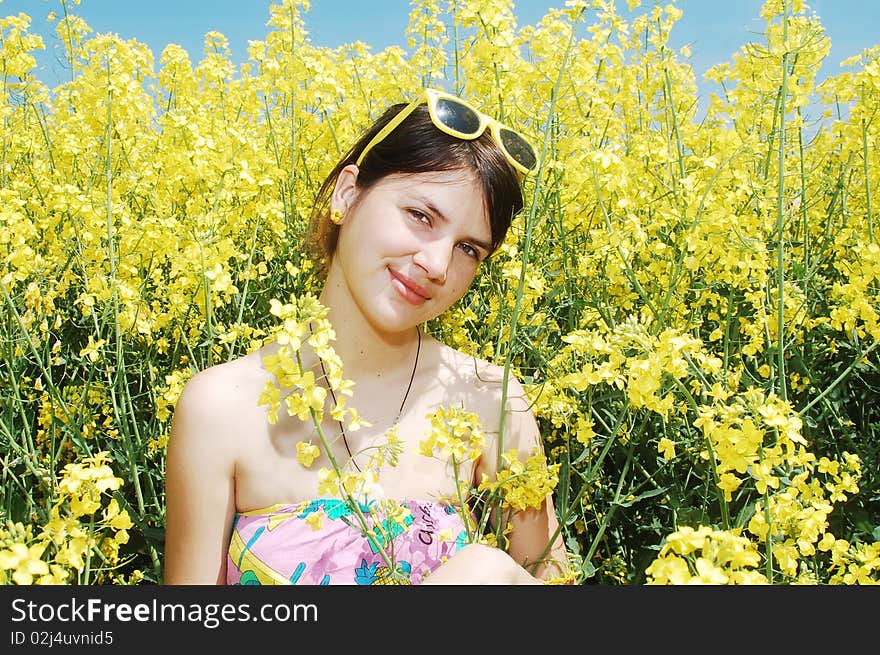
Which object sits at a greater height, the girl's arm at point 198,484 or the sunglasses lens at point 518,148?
the sunglasses lens at point 518,148

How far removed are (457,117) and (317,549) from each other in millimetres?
939

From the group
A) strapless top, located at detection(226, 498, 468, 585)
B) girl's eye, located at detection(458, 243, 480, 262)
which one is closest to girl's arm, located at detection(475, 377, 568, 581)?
strapless top, located at detection(226, 498, 468, 585)

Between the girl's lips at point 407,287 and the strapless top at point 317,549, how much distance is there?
41 centimetres

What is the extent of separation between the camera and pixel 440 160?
1.62m

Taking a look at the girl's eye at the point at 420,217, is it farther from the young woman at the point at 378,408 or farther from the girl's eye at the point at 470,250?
the girl's eye at the point at 470,250

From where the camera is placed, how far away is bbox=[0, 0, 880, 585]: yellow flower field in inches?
65.1

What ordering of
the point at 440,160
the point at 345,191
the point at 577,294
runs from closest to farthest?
the point at 440,160, the point at 345,191, the point at 577,294

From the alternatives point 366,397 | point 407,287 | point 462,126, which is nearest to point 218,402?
point 366,397

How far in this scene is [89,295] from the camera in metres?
2.06

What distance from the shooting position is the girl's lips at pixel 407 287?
5.12ft

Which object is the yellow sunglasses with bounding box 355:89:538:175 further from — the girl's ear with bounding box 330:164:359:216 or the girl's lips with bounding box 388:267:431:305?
the girl's lips with bounding box 388:267:431:305

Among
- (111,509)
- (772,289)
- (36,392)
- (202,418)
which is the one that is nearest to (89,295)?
(36,392)

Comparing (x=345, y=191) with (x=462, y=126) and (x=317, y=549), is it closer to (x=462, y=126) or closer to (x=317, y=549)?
(x=462, y=126)

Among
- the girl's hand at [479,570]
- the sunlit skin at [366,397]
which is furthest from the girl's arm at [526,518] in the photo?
the girl's hand at [479,570]
